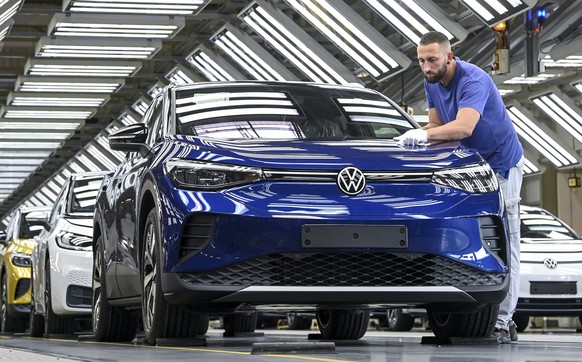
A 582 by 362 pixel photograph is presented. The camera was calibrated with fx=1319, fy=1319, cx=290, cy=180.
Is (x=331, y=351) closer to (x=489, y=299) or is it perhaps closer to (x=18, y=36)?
(x=489, y=299)

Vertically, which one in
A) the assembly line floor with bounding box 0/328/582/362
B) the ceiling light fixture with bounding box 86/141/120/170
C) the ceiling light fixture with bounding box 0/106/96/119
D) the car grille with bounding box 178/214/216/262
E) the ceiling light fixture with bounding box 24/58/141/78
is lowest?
the assembly line floor with bounding box 0/328/582/362

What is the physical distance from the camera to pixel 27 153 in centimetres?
3981

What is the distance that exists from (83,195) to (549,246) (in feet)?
16.8

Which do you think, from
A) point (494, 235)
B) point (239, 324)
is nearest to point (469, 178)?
point (494, 235)

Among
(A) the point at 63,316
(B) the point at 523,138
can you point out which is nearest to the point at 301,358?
(A) the point at 63,316

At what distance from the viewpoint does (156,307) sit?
6840 mm

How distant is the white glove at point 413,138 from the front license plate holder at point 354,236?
0.82m

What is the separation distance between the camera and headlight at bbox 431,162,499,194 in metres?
6.59

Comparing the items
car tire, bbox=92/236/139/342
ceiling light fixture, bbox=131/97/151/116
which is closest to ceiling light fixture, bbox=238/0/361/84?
ceiling light fixture, bbox=131/97/151/116

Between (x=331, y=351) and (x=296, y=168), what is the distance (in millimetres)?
908

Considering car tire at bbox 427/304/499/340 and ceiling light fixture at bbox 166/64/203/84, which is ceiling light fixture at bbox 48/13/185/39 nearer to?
ceiling light fixture at bbox 166/64/203/84

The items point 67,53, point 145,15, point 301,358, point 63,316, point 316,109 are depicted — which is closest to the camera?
point 301,358

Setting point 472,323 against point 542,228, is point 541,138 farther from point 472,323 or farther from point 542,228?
Answer: point 472,323

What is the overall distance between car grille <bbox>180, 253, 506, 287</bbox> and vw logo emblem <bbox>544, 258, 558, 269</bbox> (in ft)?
24.5
